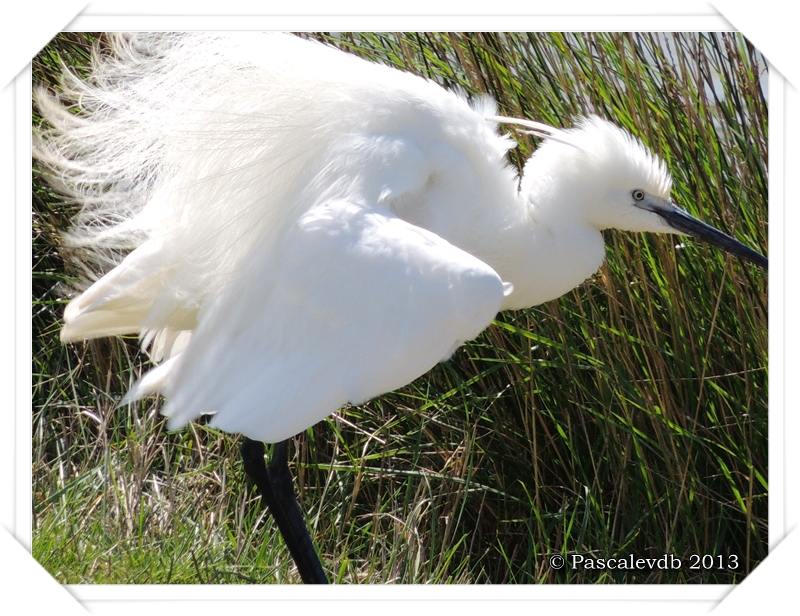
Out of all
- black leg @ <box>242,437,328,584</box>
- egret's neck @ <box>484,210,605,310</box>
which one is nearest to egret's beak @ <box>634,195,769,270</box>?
egret's neck @ <box>484,210,605,310</box>

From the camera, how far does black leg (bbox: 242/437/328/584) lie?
225 centimetres

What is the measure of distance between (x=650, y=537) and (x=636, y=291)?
1.95 feet

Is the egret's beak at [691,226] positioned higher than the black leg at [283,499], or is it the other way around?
the egret's beak at [691,226]

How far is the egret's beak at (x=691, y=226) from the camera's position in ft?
7.46

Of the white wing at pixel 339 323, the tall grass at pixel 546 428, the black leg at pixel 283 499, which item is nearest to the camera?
the white wing at pixel 339 323

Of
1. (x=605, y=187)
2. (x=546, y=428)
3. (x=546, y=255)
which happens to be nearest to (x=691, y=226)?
(x=605, y=187)

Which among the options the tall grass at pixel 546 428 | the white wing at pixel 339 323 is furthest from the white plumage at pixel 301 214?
the tall grass at pixel 546 428

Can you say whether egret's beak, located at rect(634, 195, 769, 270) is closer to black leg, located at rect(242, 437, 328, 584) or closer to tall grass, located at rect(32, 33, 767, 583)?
tall grass, located at rect(32, 33, 767, 583)

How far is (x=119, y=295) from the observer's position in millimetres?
2139

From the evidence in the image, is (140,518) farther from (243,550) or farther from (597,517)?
(597,517)

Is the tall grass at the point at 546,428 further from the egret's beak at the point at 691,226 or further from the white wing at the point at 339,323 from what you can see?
the white wing at the point at 339,323

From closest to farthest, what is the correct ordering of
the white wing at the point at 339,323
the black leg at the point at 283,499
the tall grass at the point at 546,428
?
1. the white wing at the point at 339,323
2. the black leg at the point at 283,499
3. the tall grass at the point at 546,428

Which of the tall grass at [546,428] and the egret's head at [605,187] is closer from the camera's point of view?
the egret's head at [605,187]
